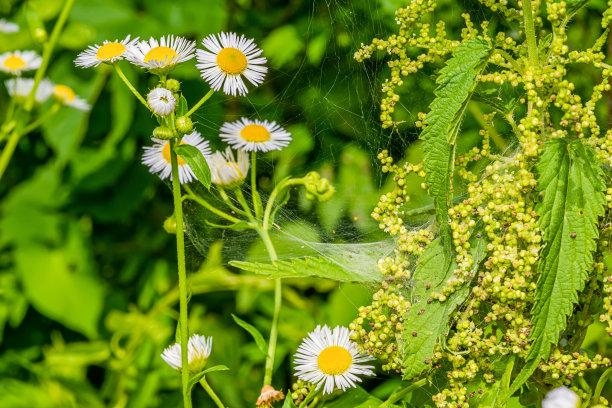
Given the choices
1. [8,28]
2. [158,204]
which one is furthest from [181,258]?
[158,204]

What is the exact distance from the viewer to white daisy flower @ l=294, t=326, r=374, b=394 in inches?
24.2

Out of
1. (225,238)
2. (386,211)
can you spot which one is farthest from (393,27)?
(225,238)

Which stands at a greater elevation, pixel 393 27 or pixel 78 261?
pixel 78 261

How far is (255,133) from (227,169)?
57 mm

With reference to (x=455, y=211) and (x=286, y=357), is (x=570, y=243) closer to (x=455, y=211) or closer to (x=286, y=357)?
(x=455, y=211)

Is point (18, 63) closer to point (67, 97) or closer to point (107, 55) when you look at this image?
point (67, 97)

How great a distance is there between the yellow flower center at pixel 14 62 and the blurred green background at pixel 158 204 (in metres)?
0.13

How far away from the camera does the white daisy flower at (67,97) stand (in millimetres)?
1101

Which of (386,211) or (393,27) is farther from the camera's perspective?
(393,27)

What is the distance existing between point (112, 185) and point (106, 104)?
0.58 feet

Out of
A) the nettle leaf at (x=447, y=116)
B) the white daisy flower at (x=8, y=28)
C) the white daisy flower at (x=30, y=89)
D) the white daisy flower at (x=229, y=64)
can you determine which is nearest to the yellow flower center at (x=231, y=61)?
the white daisy flower at (x=229, y=64)

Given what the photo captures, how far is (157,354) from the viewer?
4.40ft

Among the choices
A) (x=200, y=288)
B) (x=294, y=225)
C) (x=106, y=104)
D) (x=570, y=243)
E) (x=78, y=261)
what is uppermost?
(x=106, y=104)

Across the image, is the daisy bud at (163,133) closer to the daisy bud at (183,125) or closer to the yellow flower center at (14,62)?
the daisy bud at (183,125)
